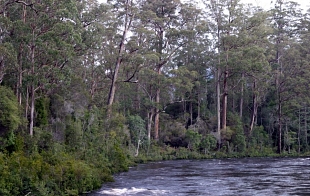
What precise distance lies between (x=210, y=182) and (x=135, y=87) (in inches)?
1072

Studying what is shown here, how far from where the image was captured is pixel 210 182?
23.6 meters

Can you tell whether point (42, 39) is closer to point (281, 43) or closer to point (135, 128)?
point (135, 128)

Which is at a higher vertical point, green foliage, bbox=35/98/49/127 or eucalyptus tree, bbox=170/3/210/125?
eucalyptus tree, bbox=170/3/210/125

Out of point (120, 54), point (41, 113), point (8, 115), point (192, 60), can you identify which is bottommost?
point (8, 115)

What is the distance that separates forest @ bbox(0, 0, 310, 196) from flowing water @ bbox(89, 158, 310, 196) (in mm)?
1626

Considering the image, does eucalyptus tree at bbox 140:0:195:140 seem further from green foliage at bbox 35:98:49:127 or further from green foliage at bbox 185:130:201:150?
green foliage at bbox 35:98:49:127

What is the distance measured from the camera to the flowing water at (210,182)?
2012 cm

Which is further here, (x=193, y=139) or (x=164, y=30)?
(x=164, y=30)

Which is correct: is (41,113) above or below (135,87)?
below

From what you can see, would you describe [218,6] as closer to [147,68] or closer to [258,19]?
[258,19]

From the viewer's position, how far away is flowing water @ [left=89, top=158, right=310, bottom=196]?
20.1 metres

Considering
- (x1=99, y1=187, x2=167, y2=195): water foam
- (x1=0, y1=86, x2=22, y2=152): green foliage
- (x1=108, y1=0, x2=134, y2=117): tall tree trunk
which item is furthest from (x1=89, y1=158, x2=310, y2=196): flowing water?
(x1=108, y1=0, x2=134, y2=117): tall tree trunk

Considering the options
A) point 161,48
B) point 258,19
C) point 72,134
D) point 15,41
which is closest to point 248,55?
point 258,19

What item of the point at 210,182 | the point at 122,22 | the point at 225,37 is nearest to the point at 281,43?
the point at 225,37
